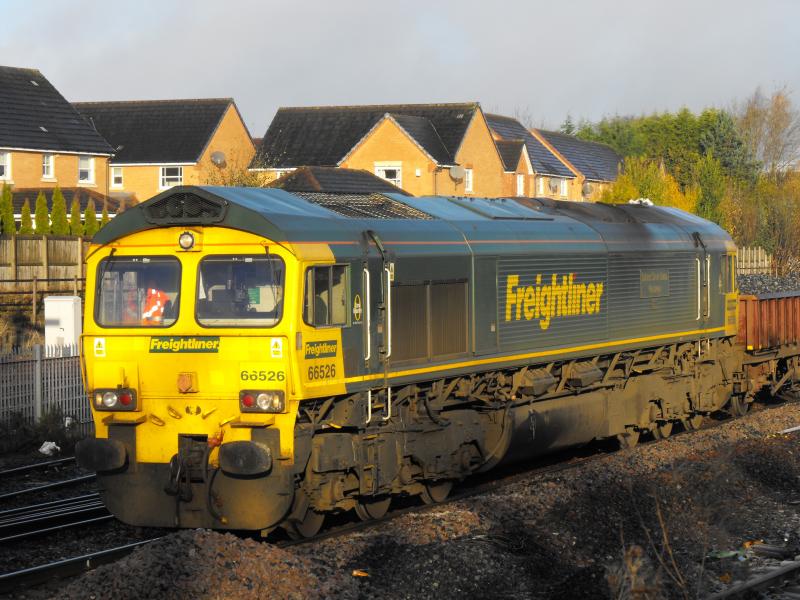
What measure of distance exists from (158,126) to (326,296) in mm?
49865

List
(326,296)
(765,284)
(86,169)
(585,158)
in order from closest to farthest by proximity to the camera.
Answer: (326,296) < (765,284) < (86,169) < (585,158)

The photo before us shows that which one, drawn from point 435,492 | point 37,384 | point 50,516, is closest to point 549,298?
point 435,492

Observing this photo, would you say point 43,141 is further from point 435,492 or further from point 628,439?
point 435,492

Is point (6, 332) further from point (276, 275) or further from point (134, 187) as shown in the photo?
point (134, 187)

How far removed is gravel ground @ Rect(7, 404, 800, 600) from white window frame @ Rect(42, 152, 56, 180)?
3700 cm

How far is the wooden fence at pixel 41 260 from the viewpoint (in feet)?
101

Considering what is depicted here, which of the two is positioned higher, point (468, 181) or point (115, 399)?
point (468, 181)

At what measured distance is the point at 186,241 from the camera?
11.2 metres

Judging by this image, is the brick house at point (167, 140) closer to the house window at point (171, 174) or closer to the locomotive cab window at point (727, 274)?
the house window at point (171, 174)

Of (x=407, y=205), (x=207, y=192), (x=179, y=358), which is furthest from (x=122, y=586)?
(x=407, y=205)

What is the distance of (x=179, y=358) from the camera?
11.1 meters

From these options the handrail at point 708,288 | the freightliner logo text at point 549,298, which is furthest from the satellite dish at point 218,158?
the freightliner logo text at point 549,298

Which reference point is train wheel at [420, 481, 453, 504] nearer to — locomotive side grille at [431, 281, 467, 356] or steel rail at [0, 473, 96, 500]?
locomotive side grille at [431, 281, 467, 356]

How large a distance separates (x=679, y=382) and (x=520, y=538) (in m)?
8.17
